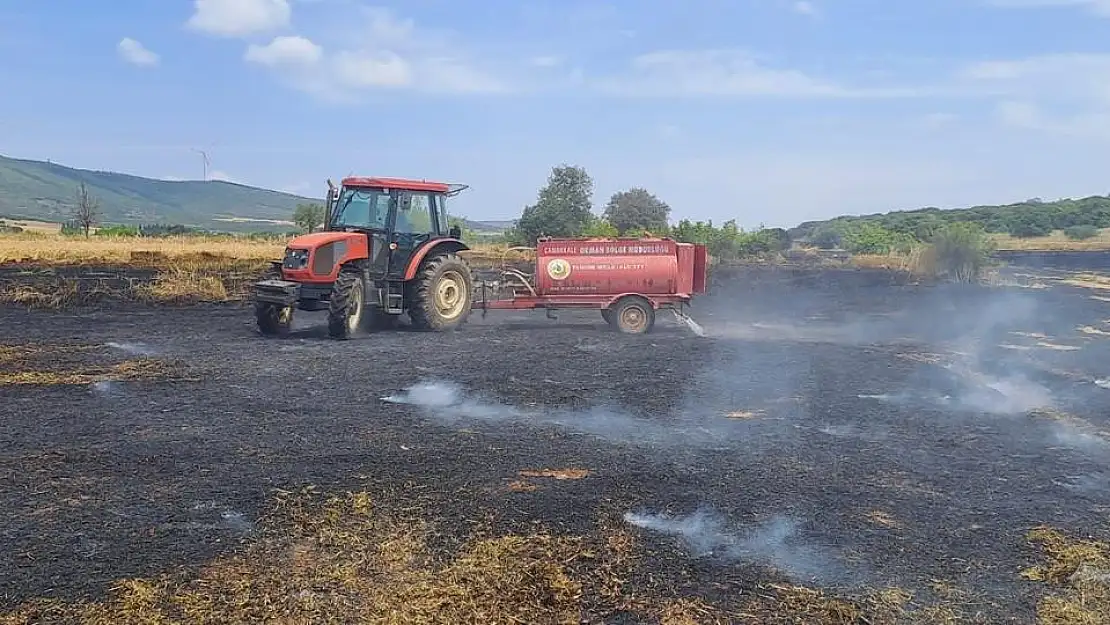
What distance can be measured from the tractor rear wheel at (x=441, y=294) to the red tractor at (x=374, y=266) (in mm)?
16

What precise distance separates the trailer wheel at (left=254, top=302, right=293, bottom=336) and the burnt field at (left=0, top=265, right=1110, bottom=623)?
630 millimetres

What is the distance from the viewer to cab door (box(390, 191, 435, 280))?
47.7 feet

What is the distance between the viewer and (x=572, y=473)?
21.7 ft

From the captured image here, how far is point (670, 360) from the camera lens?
476 inches

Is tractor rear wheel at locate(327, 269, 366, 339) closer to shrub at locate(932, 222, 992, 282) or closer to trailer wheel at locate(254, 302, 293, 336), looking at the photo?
trailer wheel at locate(254, 302, 293, 336)

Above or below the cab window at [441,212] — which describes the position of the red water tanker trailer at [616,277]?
below

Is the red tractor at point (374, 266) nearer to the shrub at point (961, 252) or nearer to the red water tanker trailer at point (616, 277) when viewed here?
the red water tanker trailer at point (616, 277)

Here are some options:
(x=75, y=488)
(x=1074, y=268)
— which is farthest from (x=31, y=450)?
(x=1074, y=268)

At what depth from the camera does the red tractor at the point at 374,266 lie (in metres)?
13.5

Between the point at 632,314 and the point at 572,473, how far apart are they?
30.3 ft

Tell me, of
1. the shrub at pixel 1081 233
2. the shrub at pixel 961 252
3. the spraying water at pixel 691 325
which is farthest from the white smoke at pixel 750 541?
the shrub at pixel 1081 233

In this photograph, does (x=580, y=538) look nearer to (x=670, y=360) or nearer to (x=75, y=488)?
(x=75, y=488)

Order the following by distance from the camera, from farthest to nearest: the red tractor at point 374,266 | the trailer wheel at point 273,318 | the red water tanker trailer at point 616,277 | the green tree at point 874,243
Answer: the green tree at point 874,243 → the red water tanker trailer at point 616,277 → the trailer wheel at point 273,318 → the red tractor at point 374,266

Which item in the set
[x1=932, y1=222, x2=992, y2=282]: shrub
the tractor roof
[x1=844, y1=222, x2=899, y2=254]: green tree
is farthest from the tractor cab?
[x1=844, y1=222, x2=899, y2=254]: green tree
